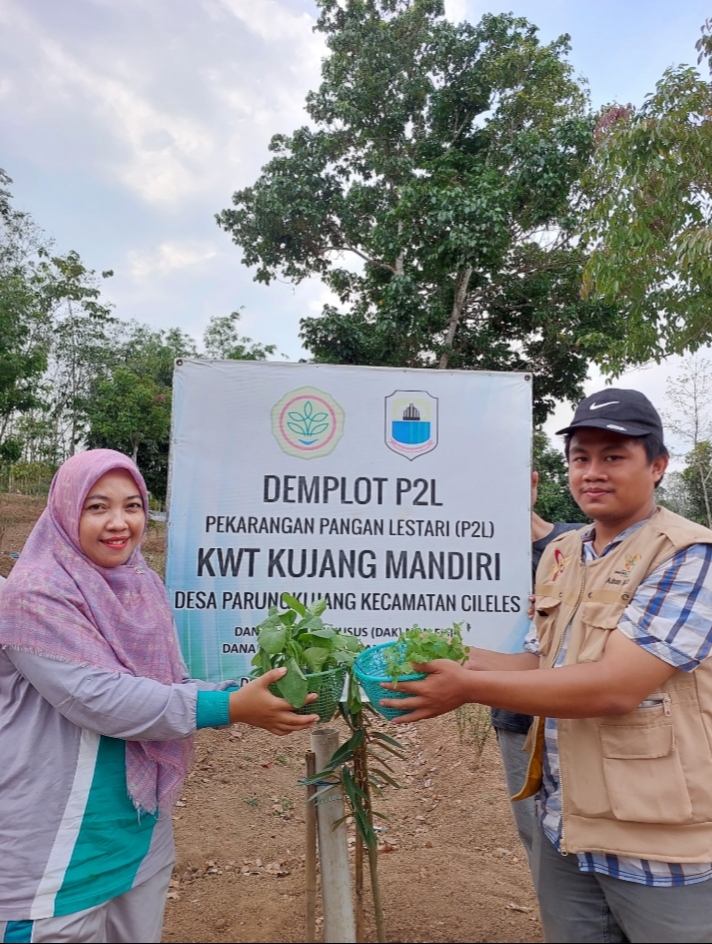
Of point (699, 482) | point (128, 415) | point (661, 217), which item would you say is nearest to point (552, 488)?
point (699, 482)

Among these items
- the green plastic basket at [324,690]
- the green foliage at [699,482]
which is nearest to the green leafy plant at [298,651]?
the green plastic basket at [324,690]

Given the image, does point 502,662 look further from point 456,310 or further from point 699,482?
point 699,482

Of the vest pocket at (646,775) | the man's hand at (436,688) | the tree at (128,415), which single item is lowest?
the vest pocket at (646,775)

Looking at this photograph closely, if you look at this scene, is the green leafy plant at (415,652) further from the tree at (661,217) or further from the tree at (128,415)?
the tree at (128,415)

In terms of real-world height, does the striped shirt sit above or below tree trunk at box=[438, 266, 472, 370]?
below

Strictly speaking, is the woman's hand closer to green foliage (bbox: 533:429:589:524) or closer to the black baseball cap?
the black baseball cap

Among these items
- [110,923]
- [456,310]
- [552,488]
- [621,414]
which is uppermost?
[456,310]

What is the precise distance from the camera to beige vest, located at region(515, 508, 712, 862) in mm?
1276

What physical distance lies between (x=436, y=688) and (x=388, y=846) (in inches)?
95.2

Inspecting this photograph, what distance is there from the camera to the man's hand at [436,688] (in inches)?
55.9

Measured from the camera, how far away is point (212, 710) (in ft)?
4.87

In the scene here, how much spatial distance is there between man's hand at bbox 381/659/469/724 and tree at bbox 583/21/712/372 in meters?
5.51

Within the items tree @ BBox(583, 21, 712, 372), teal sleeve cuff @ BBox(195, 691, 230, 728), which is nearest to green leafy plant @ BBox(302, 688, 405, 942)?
teal sleeve cuff @ BBox(195, 691, 230, 728)

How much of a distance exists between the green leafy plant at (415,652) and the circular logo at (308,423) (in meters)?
1.31
